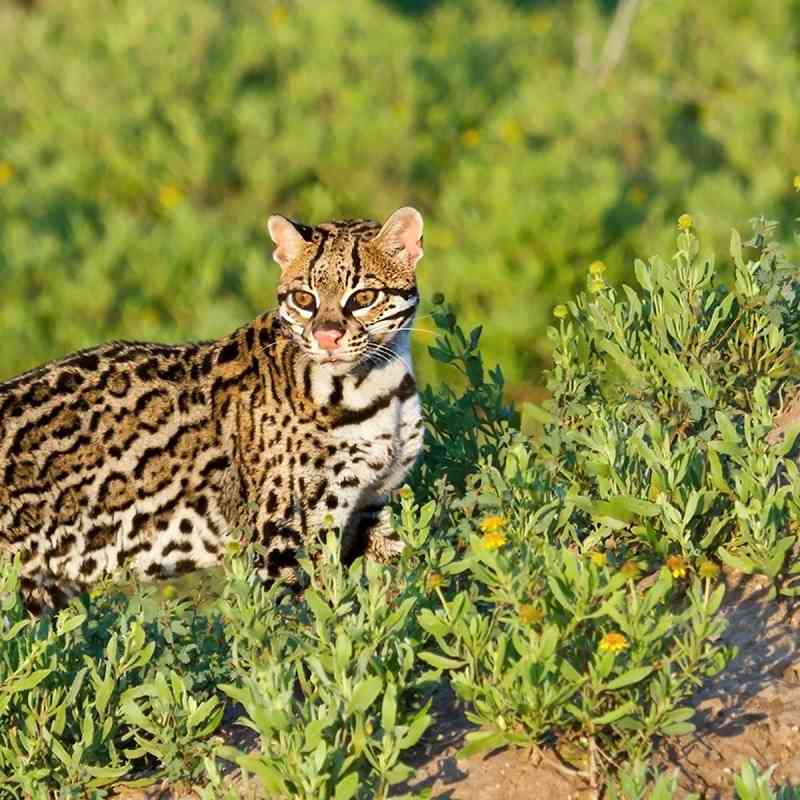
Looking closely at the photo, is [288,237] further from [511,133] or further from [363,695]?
[511,133]

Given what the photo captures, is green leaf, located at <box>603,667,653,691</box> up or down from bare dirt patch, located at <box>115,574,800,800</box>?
up

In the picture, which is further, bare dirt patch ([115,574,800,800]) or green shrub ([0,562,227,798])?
green shrub ([0,562,227,798])

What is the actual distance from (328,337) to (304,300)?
0.26 meters

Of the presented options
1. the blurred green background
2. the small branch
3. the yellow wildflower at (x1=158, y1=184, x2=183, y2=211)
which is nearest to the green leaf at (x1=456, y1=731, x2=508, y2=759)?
the blurred green background

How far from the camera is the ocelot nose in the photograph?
662 centimetres

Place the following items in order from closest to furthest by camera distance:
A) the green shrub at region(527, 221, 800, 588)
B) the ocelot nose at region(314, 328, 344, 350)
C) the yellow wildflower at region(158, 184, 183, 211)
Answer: the green shrub at region(527, 221, 800, 588)
the ocelot nose at region(314, 328, 344, 350)
the yellow wildflower at region(158, 184, 183, 211)

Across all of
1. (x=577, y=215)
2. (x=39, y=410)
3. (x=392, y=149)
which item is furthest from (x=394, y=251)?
(x=392, y=149)

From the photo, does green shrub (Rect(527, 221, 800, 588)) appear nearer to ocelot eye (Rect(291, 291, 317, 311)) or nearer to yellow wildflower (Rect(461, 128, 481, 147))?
ocelot eye (Rect(291, 291, 317, 311))

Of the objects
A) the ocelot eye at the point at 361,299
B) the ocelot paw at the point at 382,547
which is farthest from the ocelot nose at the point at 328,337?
the ocelot paw at the point at 382,547

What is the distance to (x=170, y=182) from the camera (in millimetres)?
15203

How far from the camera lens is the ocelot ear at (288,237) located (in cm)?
695

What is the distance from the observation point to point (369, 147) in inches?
596

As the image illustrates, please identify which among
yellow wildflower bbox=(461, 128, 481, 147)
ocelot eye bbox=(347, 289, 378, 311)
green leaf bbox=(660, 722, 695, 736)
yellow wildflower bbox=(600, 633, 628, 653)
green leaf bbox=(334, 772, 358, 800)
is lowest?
yellow wildflower bbox=(461, 128, 481, 147)

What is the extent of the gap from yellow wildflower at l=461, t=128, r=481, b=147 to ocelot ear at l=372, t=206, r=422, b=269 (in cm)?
871
